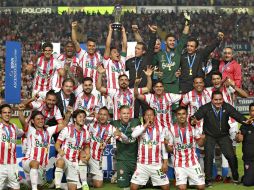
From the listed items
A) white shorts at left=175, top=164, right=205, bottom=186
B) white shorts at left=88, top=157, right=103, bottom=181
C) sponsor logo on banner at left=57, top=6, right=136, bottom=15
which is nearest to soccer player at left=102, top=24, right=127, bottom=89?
white shorts at left=88, top=157, right=103, bottom=181

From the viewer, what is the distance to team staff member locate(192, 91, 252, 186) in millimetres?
9070

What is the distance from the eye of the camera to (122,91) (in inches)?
384

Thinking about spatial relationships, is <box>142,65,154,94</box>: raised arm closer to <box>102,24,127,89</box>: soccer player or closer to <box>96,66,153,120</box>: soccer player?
<box>96,66,153,120</box>: soccer player

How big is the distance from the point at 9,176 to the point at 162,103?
9.55ft

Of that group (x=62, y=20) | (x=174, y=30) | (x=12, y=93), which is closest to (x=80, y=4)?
(x=62, y=20)

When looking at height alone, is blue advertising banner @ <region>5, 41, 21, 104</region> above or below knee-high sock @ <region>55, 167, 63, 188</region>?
above

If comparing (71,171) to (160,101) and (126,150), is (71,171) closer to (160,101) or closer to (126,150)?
(126,150)

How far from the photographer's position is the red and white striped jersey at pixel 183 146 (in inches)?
345

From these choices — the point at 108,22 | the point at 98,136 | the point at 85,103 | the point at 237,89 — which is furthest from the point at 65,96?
the point at 108,22

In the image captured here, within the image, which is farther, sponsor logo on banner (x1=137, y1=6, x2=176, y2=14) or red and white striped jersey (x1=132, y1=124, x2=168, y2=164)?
sponsor logo on banner (x1=137, y1=6, x2=176, y2=14)

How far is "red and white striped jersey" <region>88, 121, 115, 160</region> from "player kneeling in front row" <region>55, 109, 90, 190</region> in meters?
0.45

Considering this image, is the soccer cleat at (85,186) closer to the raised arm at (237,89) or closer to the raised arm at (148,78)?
the raised arm at (148,78)

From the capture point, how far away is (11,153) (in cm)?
840

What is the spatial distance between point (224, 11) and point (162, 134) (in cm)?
2982
